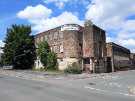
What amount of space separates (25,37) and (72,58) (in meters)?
15.1

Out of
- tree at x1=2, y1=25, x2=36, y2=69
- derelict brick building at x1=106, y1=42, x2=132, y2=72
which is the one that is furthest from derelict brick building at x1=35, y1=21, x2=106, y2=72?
tree at x1=2, y1=25, x2=36, y2=69

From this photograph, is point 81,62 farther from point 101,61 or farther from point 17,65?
point 17,65

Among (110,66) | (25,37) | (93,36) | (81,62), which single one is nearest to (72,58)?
(81,62)

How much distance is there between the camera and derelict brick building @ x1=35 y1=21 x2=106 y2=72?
54906mm

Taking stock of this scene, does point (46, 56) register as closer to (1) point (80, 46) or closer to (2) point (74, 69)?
(1) point (80, 46)

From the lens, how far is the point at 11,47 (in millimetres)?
63875

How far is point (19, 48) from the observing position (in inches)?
2507

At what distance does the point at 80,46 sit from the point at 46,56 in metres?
7.98

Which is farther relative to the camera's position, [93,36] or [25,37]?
[25,37]

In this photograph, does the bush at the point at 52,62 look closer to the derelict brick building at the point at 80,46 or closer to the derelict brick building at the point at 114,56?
the derelict brick building at the point at 80,46

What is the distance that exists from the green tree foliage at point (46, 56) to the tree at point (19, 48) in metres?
3.75

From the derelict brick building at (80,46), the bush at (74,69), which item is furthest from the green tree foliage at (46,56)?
the bush at (74,69)

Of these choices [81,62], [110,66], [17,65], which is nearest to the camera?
[81,62]

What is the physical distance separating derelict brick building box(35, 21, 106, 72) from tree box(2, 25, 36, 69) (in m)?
9.45
